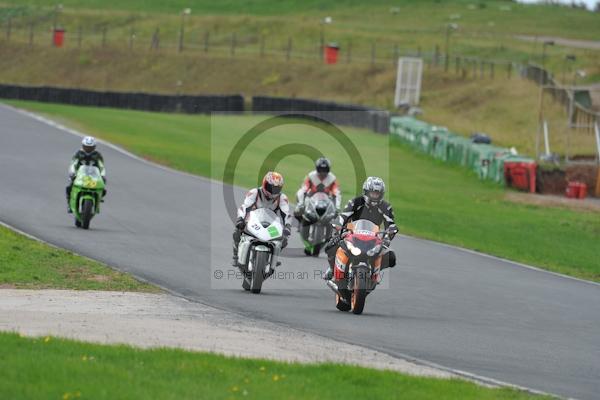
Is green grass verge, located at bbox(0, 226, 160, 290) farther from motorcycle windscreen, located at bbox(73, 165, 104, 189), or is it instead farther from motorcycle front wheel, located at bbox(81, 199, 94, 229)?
motorcycle windscreen, located at bbox(73, 165, 104, 189)

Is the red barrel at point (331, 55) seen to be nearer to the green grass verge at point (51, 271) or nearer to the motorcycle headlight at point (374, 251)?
the green grass verge at point (51, 271)

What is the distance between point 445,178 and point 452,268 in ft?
67.0

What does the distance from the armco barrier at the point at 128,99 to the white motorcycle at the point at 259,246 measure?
42.0 m

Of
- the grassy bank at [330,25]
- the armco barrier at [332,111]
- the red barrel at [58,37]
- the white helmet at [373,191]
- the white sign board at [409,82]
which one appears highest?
the grassy bank at [330,25]

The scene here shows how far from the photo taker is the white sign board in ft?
205

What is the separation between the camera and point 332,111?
191ft

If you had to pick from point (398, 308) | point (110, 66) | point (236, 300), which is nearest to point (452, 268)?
point (398, 308)

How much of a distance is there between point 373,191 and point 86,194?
25.8 feet

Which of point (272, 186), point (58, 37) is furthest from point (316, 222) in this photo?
point (58, 37)

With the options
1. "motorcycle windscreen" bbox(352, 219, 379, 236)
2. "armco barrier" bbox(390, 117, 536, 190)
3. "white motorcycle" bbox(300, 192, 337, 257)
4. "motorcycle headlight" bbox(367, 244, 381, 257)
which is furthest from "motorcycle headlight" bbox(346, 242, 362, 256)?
"armco barrier" bbox(390, 117, 536, 190)

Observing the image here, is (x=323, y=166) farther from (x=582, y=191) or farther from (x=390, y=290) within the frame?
(x=582, y=191)

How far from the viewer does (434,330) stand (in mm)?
14188

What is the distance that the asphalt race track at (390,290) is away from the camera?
505 inches

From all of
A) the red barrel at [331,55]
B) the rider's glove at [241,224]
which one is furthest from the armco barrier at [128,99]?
the rider's glove at [241,224]
